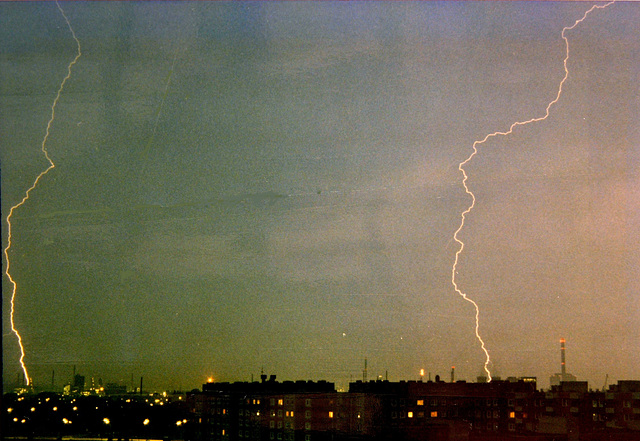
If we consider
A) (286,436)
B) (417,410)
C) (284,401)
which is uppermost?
(284,401)

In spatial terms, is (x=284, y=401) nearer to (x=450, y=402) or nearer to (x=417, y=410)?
(x=417, y=410)

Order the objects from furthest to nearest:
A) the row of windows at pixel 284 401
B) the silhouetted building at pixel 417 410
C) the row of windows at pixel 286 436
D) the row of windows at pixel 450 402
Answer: the row of windows at pixel 450 402
the row of windows at pixel 284 401
the row of windows at pixel 286 436
the silhouetted building at pixel 417 410

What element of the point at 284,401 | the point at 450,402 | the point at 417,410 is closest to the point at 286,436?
the point at 284,401

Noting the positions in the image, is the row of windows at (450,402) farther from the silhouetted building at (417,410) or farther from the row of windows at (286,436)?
the row of windows at (286,436)

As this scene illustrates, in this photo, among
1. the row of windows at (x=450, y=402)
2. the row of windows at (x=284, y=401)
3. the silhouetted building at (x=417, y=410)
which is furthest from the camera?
the row of windows at (x=450, y=402)

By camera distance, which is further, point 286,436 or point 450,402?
point 450,402

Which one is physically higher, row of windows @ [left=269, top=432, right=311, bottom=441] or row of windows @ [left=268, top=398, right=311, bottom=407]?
row of windows @ [left=268, top=398, right=311, bottom=407]

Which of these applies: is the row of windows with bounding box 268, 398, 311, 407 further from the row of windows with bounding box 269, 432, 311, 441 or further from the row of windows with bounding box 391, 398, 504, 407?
the row of windows with bounding box 391, 398, 504, 407

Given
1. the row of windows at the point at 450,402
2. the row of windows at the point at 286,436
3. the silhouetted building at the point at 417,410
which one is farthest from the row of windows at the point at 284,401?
the row of windows at the point at 450,402

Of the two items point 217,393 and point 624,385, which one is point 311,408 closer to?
point 217,393

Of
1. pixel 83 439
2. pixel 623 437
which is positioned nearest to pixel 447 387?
pixel 623 437

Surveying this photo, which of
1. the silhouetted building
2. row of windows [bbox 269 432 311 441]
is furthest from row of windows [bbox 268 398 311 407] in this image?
row of windows [bbox 269 432 311 441]
